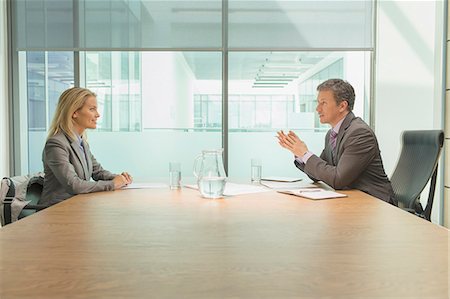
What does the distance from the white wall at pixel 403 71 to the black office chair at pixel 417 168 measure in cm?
208

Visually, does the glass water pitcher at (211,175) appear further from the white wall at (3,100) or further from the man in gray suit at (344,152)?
the white wall at (3,100)

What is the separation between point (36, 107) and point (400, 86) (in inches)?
151

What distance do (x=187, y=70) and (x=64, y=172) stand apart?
2.88 meters

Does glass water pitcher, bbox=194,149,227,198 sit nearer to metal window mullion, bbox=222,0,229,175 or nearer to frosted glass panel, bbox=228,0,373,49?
metal window mullion, bbox=222,0,229,175

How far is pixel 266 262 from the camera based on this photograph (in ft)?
3.48

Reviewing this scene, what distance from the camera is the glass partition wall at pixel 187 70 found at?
5.10m

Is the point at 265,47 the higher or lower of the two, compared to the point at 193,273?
higher

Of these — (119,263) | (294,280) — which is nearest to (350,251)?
(294,280)

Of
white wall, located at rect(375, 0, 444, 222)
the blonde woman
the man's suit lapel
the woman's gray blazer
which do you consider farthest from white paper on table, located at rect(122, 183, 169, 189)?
white wall, located at rect(375, 0, 444, 222)

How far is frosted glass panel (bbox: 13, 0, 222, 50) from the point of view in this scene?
5.11 metres

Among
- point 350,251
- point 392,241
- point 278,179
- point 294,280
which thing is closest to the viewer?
point 294,280

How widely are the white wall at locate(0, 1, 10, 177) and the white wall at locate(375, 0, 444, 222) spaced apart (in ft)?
12.6

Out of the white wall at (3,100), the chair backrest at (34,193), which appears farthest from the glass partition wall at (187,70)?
the chair backrest at (34,193)

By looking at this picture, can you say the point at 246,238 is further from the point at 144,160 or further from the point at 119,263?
the point at 144,160
